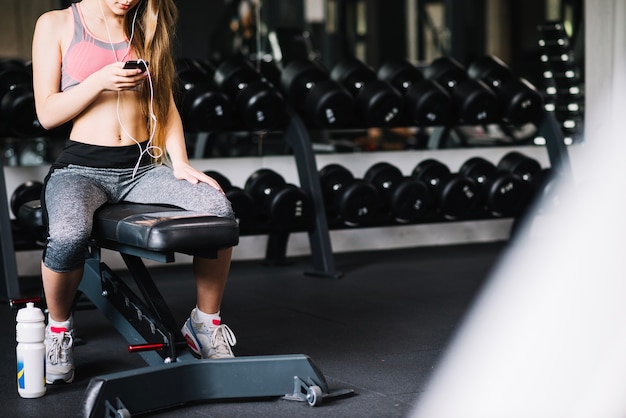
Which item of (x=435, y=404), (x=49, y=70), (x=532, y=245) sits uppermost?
(x=49, y=70)

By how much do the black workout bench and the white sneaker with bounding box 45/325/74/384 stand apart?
143 millimetres

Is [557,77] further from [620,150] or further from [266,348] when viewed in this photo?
[266,348]

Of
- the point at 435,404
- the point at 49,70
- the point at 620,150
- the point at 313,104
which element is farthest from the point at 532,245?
the point at 49,70

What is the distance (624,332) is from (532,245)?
6.27ft

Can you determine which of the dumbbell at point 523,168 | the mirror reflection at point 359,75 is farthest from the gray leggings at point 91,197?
the dumbbell at point 523,168

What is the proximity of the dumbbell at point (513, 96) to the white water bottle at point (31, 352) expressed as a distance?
118 inches

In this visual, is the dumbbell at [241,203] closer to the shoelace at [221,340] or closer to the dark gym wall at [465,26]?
the shoelace at [221,340]

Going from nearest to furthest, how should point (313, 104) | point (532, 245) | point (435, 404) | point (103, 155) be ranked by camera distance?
1. point (435, 404)
2. point (103, 155)
3. point (313, 104)
4. point (532, 245)

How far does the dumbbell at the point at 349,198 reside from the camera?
4.28m

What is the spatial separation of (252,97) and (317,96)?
0.33 meters

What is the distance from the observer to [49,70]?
239 cm

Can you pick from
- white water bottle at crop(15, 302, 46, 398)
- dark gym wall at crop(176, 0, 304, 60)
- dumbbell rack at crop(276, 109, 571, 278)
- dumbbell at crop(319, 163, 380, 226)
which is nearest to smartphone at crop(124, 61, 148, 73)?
white water bottle at crop(15, 302, 46, 398)

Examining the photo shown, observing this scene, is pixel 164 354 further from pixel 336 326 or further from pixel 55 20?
pixel 336 326

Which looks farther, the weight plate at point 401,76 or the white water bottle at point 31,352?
the weight plate at point 401,76
